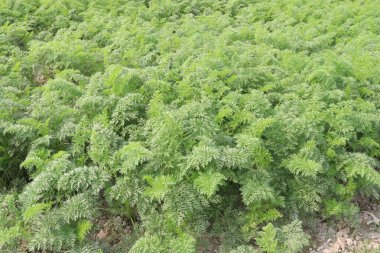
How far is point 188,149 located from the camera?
472 cm

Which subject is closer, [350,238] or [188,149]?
[188,149]

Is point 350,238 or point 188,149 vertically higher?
point 188,149

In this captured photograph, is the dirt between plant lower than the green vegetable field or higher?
lower

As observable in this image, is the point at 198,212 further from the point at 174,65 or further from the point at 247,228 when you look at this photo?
the point at 174,65

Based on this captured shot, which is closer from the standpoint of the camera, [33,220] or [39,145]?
[33,220]

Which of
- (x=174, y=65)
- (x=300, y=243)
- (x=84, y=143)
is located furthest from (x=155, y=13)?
(x=300, y=243)

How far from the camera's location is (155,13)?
10.0 m

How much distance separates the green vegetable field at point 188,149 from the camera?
4.41 m

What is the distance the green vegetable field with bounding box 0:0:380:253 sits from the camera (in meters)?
4.41

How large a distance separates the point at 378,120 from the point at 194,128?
2.72m

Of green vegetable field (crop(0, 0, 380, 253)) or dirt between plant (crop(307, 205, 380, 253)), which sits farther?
dirt between plant (crop(307, 205, 380, 253))

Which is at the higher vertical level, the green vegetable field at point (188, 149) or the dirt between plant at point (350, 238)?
the green vegetable field at point (188, 149)

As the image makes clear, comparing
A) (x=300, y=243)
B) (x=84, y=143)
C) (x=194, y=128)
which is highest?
(x=194, y=128)

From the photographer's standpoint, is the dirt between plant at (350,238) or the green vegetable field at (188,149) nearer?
the green vegetable field at (188,149)
